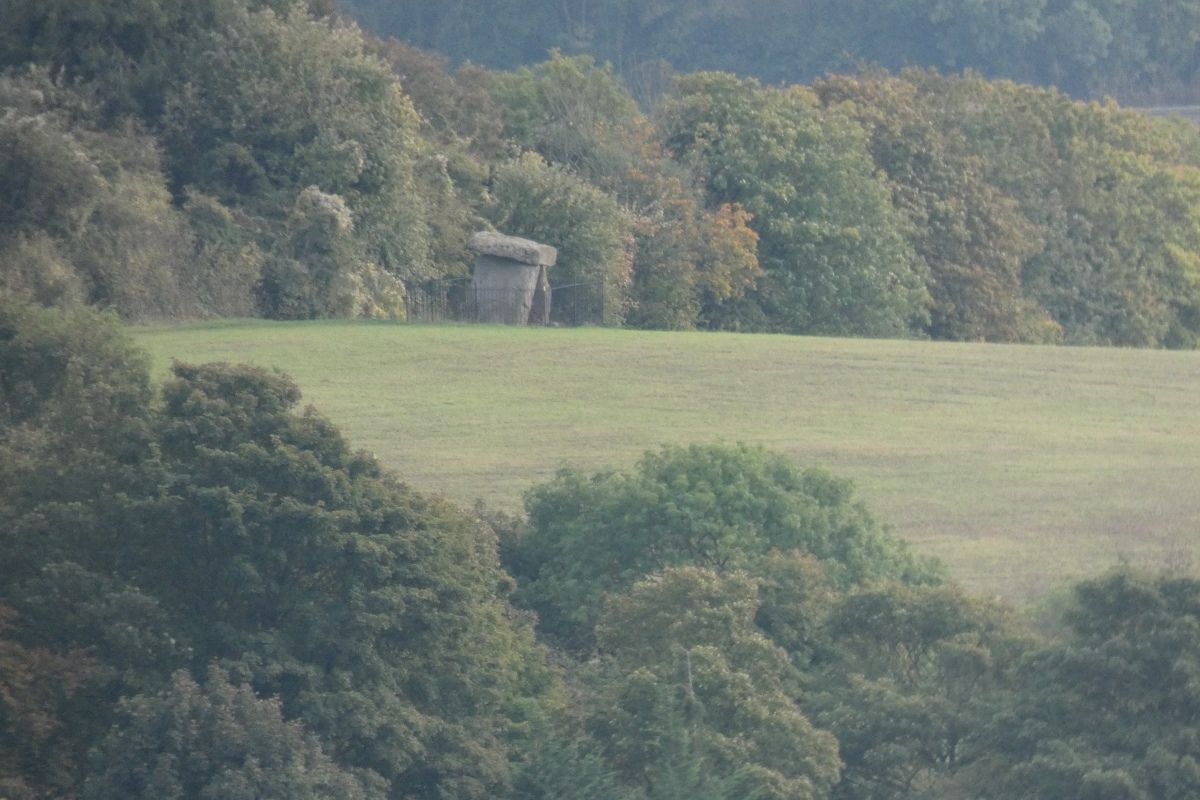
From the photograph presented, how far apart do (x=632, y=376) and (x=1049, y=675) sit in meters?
12.1

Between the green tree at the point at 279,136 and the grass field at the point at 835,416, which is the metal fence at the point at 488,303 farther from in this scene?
the grass field at the point at 835,416

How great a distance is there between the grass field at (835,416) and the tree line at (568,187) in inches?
117

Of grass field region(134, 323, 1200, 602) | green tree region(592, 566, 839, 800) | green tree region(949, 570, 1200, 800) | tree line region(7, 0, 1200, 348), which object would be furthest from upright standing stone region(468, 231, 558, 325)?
green tree region(949, 570, 1200, 800)

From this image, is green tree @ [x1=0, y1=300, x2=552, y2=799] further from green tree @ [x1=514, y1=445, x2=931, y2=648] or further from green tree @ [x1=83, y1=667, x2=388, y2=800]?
green tree @ [x1=514, y1=445, x2=931, y2=648]

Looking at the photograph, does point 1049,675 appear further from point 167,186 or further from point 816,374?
point 167,186

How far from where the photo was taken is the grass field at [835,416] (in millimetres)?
18781

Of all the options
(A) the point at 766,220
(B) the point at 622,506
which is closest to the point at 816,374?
(B) the point at 622,506

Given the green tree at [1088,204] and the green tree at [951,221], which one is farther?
the green tree at [1088,204]

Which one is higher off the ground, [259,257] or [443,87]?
[443,87]

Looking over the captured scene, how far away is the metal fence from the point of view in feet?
97.8

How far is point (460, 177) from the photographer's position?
36.4 metres

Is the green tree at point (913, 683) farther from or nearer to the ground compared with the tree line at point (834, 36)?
nearer to the ground

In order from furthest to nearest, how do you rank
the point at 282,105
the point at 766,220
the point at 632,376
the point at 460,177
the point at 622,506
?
the point at 766,220, the point at 460,177, the point at 282,105, the point at 632,376, the point at 622,506

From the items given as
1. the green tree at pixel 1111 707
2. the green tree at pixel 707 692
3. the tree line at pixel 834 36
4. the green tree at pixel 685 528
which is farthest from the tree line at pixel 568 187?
the tree line at pixel 834 36
